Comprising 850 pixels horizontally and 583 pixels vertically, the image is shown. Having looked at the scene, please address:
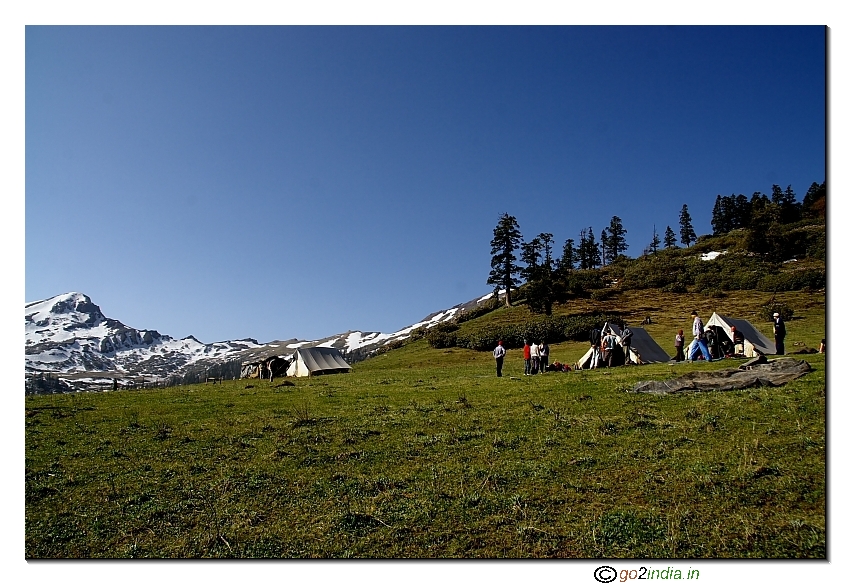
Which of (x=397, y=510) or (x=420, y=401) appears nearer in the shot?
(x=397, y=510)

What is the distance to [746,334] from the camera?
27.3m

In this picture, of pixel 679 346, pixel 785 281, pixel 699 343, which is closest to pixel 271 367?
pixel 679 346

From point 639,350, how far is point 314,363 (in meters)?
25.8

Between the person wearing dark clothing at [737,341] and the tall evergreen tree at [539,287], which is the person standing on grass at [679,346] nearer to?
the person wearing dark clothing at [737,341]

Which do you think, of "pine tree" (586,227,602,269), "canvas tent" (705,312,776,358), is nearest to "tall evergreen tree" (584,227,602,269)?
"pine tree" (586,227,602,269)

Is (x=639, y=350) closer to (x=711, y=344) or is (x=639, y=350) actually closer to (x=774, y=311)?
(x=711, y=344)

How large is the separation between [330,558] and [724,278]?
8170 centimetres

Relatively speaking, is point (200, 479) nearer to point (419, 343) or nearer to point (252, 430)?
point (252, 430)

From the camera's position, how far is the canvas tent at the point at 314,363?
135 ft

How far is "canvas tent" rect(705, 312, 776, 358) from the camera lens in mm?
26217

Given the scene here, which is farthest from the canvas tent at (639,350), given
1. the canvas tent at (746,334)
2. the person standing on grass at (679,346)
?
the canvas tent at (746,334)

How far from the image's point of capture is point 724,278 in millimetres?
A: 74125
